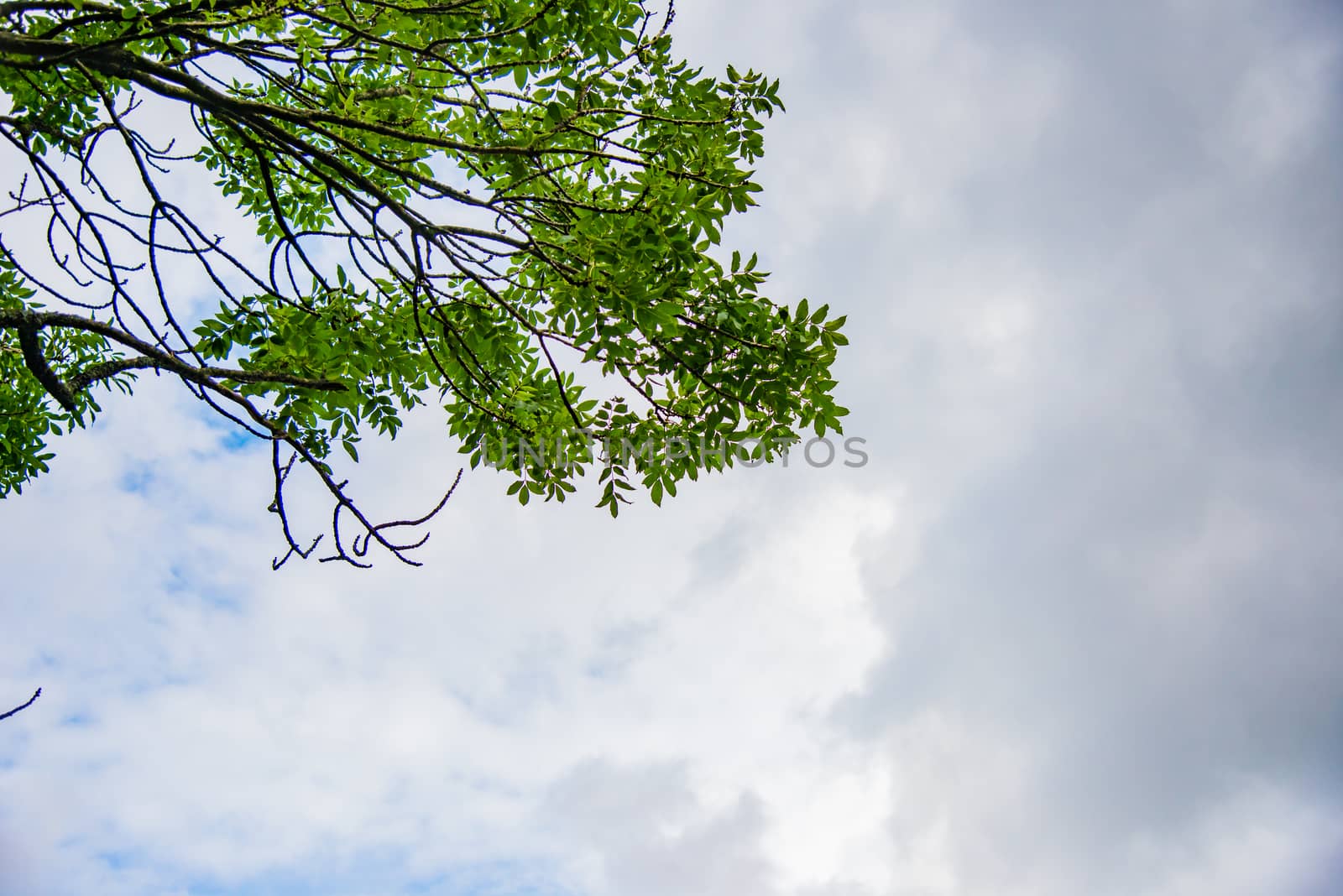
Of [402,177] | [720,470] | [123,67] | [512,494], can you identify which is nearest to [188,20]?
[123,67]

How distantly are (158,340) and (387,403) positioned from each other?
2053mm

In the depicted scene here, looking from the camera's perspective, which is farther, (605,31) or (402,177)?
(605,31)

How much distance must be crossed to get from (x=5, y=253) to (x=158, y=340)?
5.62 feet

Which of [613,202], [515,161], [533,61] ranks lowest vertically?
[613,202]

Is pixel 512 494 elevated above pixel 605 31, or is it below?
below

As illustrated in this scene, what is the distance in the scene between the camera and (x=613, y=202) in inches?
221

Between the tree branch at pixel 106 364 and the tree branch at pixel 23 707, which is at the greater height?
the tree branch at pixel 106 364

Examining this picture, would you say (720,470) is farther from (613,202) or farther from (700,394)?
(613,202)

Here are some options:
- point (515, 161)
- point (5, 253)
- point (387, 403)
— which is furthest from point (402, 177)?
point (5, 253)

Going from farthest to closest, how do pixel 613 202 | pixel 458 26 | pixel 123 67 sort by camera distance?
pixel 458 26 → pixel 613 202 → pixel 123 67

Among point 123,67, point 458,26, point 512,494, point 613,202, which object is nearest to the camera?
point 123,67

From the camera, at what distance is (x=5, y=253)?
5.70m

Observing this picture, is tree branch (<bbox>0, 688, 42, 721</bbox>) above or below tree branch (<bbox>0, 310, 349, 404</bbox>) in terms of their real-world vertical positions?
below

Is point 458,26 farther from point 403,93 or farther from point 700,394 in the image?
point 700,394
